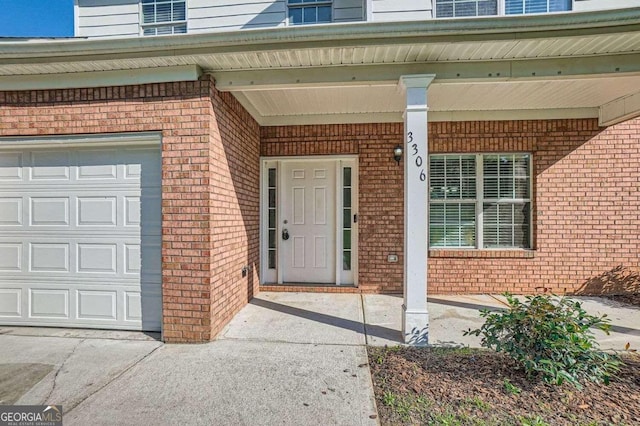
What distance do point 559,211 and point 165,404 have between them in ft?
19.5

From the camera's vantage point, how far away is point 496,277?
17.3ft

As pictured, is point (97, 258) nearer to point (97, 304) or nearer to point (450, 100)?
point (97, 304)

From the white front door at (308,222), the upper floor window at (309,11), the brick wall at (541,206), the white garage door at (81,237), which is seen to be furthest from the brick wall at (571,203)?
the white garage door at (81,237)

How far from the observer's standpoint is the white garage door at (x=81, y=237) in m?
3.77

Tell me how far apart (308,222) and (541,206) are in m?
3.83

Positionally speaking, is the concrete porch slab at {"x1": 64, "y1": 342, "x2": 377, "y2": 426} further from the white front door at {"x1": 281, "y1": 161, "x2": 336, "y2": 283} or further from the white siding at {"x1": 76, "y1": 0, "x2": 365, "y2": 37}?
the white siding at {"x1": 76, "y1": 0, "x2": 365, "y2": 37}

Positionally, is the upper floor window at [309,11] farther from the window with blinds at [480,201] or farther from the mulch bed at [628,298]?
the mulch bed at [628,298]

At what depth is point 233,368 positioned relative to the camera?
9.75 feet

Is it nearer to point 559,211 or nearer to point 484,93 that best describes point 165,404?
point 484,93

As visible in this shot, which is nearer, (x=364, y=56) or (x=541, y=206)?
(x=364, y=56)

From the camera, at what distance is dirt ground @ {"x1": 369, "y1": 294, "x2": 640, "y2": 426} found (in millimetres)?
2207

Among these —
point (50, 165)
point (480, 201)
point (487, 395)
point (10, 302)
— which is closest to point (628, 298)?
point (480, 201)

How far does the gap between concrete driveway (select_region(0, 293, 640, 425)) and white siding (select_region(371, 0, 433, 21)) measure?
169 inches

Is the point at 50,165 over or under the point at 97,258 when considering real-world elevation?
over
